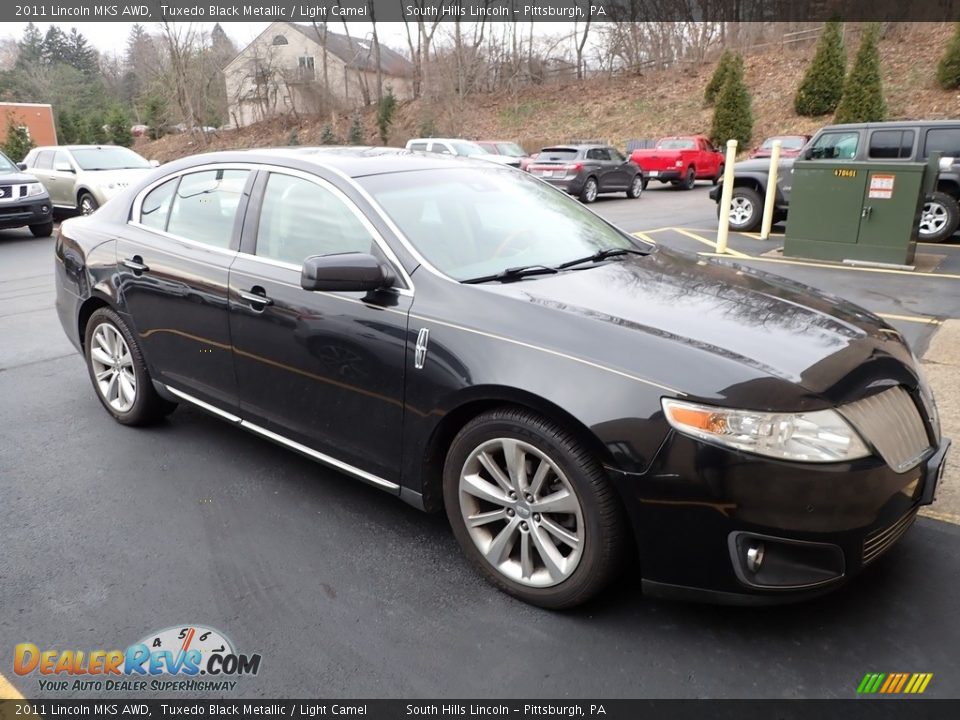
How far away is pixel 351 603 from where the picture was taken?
2.82 meters

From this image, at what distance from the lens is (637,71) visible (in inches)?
1572

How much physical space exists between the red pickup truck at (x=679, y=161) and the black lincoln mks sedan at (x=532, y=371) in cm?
2070

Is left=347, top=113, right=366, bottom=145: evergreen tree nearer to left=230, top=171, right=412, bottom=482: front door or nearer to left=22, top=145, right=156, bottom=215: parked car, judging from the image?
left=22, top=145, right=156, bottom=215: parked car

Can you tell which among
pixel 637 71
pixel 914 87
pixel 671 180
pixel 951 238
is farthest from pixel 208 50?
pixel 951 238

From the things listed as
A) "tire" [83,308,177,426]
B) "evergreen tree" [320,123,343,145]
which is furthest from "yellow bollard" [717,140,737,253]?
"evergreen tree" [320,123,343,145]

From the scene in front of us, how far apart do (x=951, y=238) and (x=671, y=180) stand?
1276 cm

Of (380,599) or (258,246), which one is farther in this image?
(258,246)

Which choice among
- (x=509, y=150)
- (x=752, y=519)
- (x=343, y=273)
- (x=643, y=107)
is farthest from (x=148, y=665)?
(x=643, y=107)

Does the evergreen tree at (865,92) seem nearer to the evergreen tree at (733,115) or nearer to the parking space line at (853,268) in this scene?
the evergreen tree at (733,115)

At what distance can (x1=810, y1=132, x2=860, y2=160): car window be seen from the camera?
11102 millimetres

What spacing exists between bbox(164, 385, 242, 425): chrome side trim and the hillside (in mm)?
28838
